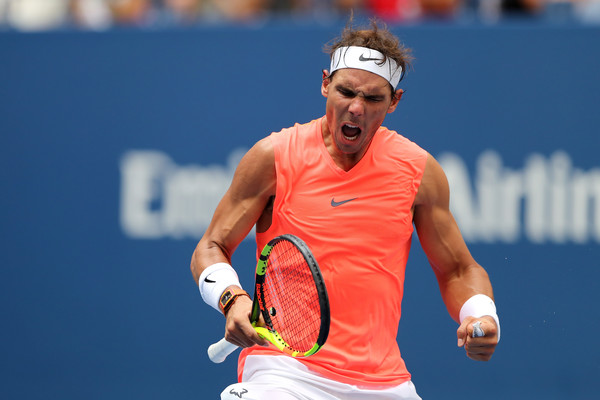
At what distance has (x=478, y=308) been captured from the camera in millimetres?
3193

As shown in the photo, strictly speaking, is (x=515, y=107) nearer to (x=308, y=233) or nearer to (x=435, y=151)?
(x=435, y=151)

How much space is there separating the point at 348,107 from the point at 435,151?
2471 mm

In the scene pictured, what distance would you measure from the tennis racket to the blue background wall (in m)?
2.43

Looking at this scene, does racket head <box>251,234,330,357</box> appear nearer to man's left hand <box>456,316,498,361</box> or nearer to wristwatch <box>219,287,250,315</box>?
wristwatch <box>219,287,250,315</box>

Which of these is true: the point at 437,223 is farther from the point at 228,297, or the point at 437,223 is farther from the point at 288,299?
the point at 228,297

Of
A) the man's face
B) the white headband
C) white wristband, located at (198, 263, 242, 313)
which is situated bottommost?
white wristband, located at (198, 263, 242, 313)

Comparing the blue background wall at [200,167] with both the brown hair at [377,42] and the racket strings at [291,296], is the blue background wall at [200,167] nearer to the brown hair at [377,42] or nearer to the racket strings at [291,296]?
the brown hair at [377,42]

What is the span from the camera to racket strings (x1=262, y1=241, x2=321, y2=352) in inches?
118

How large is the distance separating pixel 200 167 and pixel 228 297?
8.70 feet

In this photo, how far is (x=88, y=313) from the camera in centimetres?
566

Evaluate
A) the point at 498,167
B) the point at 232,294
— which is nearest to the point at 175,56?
the point at 498,167

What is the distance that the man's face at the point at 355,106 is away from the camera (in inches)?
124

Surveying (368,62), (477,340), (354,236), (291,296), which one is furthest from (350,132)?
(477,340)

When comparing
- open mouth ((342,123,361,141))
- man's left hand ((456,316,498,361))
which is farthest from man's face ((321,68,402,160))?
man's left hand ((456,316,498,361))
